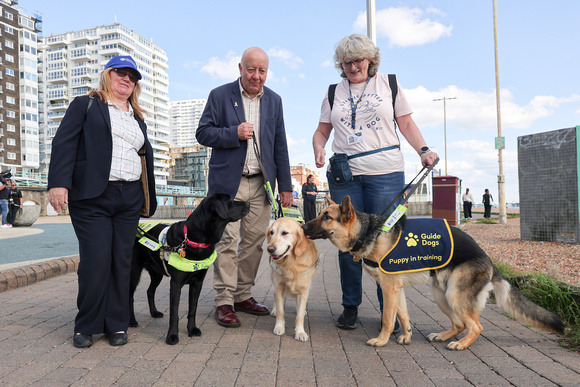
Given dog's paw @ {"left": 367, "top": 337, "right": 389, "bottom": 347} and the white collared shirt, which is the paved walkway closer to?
dog's paw @ {"left": 367, "top": 337, "right": 389, "bottom": 347}

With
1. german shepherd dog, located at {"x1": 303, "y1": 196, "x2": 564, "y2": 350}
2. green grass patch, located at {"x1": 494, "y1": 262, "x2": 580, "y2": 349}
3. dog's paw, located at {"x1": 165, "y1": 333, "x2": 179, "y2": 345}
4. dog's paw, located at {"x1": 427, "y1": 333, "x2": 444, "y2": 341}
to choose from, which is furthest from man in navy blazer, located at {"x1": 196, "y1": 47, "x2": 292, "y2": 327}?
green grass patch, located at {"x1": 494, "y1": 262, "x2": 580, "y2": 349}

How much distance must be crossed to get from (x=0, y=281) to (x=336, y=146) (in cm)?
472

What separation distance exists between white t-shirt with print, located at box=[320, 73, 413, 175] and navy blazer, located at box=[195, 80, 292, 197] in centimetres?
77

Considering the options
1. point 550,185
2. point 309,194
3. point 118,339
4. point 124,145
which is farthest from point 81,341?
point 309,194

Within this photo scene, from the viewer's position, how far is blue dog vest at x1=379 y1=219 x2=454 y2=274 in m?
3.30

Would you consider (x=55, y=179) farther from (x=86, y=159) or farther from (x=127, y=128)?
(x=127, y=128)

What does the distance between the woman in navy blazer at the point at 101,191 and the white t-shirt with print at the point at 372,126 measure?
200 cm

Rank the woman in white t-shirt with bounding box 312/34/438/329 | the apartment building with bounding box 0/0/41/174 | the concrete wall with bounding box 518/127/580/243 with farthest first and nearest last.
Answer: the apartment building with bounding box 0/0/41/174, the concrete wall with bounding box 518/127/580/243, the woman in white t-shirt with bounding box 312/34/438/329

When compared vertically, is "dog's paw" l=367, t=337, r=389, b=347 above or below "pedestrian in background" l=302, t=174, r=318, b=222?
below

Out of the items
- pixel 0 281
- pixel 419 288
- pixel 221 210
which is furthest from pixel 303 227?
pixel 0 281

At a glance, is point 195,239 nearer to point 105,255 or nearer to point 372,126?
point 105,255

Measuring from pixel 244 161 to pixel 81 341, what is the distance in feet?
7.08

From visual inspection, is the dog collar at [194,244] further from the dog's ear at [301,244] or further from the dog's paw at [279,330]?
the dog's paw at [279,330]

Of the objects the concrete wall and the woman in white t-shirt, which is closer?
the woman in white t-shirt
